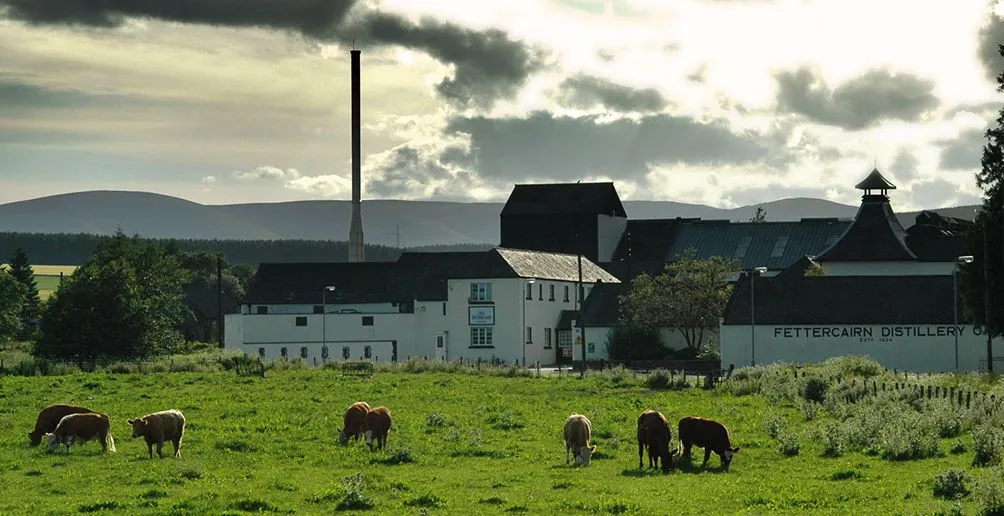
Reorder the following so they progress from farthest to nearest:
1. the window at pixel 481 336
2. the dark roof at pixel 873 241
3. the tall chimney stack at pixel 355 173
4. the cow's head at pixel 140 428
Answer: the tall chimney stack at pixel 355 173 < the dark roof at pixel 873 241 < the window at pixel 481 336 < the cow's head at pixel 140 428

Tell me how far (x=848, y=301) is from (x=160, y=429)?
58.5 m

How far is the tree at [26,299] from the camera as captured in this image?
141250mm

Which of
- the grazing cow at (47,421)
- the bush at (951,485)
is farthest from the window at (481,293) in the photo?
the bush at (951,485)

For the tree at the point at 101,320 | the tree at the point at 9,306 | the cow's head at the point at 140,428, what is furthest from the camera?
the tree at the point at 9,306

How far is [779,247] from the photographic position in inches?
5281

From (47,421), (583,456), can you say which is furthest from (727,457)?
(47,421)

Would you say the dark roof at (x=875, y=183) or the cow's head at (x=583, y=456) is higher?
the dark roof at (x=875, y=183)

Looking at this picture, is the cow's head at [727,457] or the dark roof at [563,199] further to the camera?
the dark roof at [563,199]

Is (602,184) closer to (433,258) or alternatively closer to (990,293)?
(433,258)

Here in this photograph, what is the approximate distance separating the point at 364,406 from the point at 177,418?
485 cm

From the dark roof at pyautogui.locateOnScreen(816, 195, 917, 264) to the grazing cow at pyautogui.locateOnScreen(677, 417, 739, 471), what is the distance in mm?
84620

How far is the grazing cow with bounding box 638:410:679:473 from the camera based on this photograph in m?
28.6

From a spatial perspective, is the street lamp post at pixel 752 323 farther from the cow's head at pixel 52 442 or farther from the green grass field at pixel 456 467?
the cow's head at pixel 52 442

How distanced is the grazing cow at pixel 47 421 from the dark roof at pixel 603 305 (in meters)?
68.5
